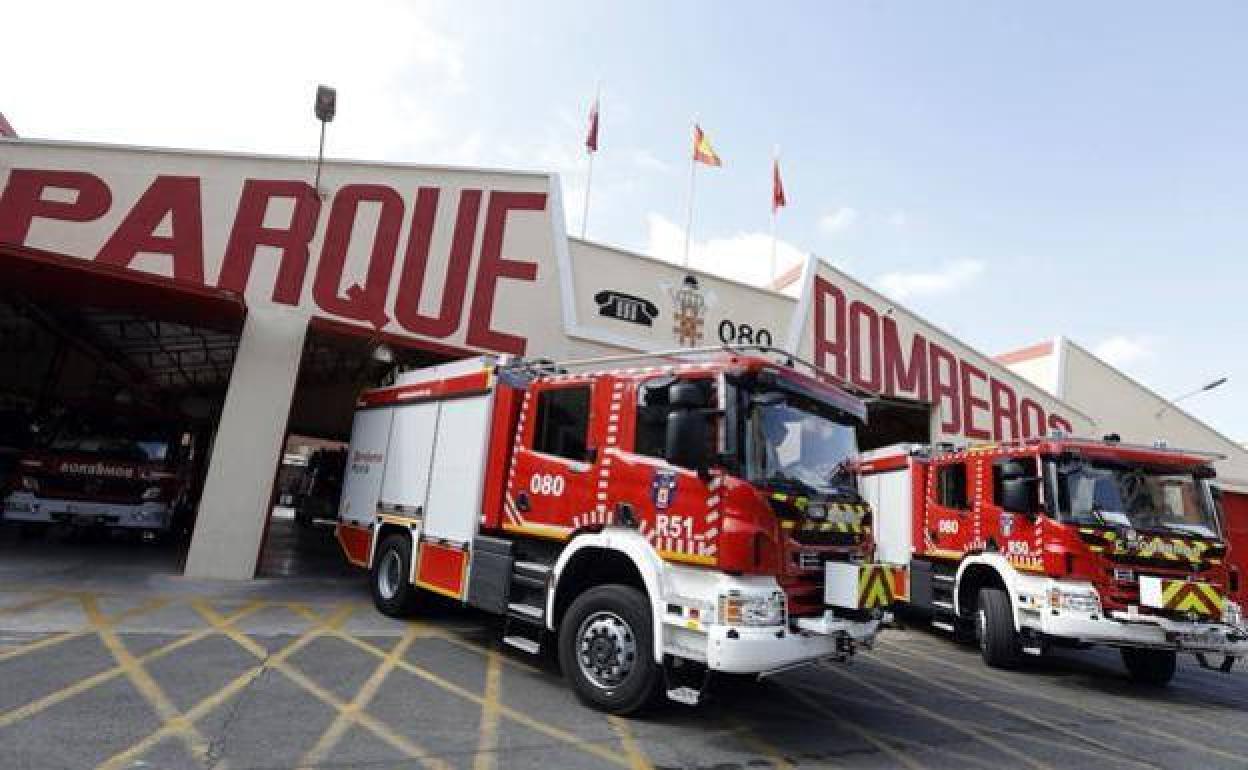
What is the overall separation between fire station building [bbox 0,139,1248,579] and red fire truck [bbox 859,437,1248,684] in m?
6.90

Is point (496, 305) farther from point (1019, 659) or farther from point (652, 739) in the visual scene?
point (1019, 659)

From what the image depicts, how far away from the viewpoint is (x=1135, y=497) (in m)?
7.81

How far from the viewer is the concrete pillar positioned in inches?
386

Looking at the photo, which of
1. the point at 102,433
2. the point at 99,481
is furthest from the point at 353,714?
the point at 102,433

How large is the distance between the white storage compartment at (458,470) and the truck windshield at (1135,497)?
6.64m

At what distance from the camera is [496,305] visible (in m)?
11.9

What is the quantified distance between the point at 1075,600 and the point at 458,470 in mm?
6930

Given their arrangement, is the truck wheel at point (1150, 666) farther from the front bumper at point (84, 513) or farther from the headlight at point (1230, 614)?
the front bumper at point (84, 513)

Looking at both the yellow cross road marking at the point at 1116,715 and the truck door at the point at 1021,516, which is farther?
the truck door at the point at 1021,516

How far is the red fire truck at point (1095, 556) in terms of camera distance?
23.9 feet

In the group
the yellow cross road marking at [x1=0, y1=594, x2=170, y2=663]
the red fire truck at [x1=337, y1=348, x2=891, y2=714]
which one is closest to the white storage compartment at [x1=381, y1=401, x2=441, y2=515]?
the red fire truck at [x1=337, y1=348, x2=891, y2=714]

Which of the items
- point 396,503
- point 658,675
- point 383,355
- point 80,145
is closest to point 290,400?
point 383,355

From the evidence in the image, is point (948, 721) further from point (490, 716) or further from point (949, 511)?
point (949, 511)

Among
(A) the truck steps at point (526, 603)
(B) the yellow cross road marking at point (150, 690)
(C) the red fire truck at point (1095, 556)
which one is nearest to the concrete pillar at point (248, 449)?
(B) the yellow cross road marking at point (150, 690)
